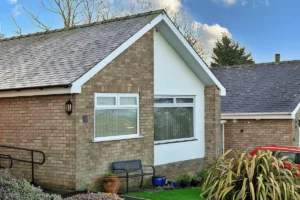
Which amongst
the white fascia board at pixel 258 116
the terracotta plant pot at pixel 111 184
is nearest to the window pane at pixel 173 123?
the terracotta plant pot at pixel 111 184

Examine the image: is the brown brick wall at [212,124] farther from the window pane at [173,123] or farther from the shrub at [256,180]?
the shrub at [256,180]

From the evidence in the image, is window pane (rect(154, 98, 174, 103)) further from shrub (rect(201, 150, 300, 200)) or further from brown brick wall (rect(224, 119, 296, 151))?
shrub (rect(201, 150, 300, 200))

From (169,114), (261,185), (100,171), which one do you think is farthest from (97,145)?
(261,185)

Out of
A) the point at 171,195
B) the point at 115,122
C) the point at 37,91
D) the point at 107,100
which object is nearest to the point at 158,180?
the point at 171,195

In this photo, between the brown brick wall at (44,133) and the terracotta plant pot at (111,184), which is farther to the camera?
the terracotta plant pot at (111,184)

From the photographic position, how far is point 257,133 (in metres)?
20.7

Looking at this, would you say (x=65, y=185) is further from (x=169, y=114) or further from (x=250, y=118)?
(x=250, y=118)

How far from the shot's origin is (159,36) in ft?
49.1

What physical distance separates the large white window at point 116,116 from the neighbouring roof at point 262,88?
8.87 m

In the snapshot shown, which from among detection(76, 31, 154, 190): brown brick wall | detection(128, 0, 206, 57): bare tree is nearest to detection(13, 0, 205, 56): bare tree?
detection(128, 0, 206, 57): bare tree

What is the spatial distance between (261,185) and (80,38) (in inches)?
357

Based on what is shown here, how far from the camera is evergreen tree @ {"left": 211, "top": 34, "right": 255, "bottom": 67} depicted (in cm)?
5084

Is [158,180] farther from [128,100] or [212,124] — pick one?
[212,124]

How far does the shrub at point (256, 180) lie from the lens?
7.44 m
